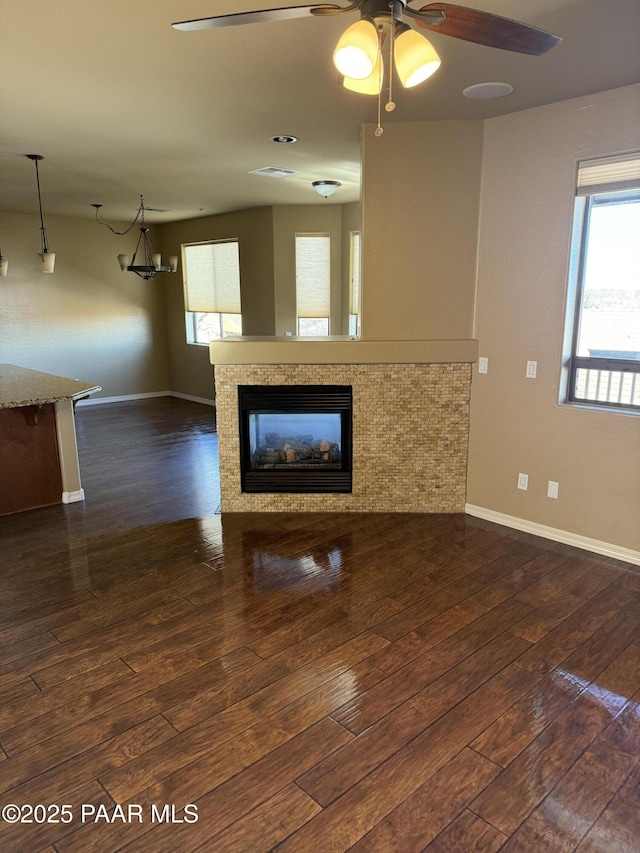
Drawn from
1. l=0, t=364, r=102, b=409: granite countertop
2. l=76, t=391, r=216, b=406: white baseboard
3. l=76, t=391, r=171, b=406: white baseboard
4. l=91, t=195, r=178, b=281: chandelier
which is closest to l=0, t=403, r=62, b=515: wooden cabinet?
l=0, t=364, r=102, b=409: granite countertop

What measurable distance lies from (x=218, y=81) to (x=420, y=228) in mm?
1613

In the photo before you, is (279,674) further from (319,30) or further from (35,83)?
(35,83)

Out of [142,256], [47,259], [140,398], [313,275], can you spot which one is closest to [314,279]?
[313,275]

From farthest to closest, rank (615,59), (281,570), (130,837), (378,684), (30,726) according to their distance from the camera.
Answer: (281,570) < (615,59) < (378,684) < (30,726) < (130,837)

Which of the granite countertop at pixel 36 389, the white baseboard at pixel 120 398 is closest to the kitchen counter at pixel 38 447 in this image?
the granite countertop at pixel 36 389

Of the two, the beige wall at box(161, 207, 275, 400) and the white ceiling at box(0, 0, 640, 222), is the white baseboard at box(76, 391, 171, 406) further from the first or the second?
the white ceiling at box(0, 0, 640, 222)

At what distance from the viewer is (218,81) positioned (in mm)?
2895

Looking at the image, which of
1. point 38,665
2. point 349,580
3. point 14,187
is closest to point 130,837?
point 38,665

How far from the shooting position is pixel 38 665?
245cm

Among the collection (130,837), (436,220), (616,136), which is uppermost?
(616,136)

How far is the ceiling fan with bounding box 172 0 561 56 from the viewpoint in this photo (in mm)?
1565

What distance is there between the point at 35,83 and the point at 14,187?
10.8 feet

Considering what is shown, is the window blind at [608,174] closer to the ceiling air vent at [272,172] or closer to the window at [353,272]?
the ceiling air vent at [272,172]

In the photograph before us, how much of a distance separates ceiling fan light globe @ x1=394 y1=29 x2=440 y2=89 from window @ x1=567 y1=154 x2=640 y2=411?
1984mm
